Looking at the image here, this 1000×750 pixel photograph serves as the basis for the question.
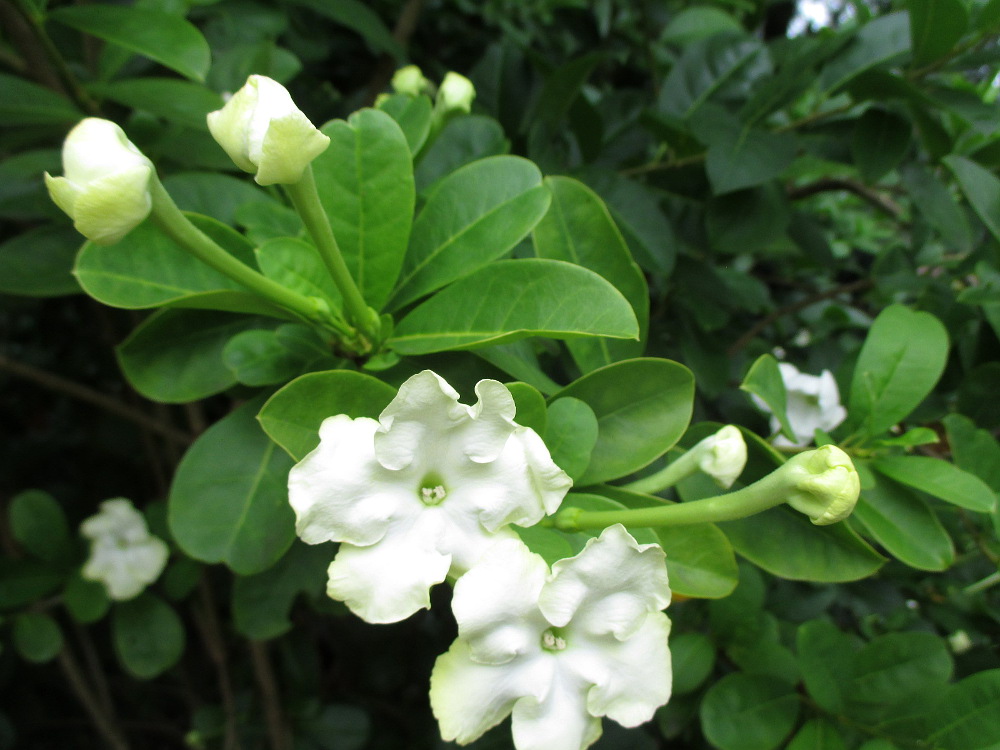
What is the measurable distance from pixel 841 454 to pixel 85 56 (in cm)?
174

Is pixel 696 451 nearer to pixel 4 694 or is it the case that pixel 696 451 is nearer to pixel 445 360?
pixel 445 360

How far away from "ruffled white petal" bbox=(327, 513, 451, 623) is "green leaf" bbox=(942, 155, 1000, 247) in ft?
3.96

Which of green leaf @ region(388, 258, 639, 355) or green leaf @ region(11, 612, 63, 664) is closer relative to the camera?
green leaf @ region(388, 258, 639, 355)

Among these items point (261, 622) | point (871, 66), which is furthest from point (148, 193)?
point (871, 66)

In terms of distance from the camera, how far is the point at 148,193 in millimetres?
685

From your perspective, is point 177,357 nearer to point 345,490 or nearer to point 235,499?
point 235,499

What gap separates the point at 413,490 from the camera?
28.2 inches

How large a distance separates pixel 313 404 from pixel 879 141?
129 centimetres

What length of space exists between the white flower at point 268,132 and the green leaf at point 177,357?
36 centimetres

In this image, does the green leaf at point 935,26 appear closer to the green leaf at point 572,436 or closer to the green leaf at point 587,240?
the green leaf at point 587,240

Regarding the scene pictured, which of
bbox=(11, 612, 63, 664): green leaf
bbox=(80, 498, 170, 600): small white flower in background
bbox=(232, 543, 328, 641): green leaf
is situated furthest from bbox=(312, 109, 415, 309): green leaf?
bbox=(11, 612, 63, 664): green leaf

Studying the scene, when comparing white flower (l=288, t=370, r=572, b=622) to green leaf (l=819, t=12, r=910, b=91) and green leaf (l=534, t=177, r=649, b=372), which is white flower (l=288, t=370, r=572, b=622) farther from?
green leaf (l=819, t=12, r=910, b=91)

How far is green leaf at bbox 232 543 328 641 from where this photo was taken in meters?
1.34

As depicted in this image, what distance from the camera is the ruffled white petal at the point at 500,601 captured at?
634 millimetres
